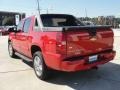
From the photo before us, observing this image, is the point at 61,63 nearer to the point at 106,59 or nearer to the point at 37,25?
the point at 106,59

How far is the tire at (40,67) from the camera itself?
615 cm

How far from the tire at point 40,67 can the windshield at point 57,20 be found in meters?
0.99

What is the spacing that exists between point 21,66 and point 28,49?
4.08 ft

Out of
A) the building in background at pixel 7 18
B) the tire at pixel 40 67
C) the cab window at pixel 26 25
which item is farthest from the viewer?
the building in background at pixel 7 18

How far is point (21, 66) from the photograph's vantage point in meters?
8.26

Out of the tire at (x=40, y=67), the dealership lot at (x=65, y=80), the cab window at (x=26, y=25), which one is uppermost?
the cab window at (x=26, y=25)

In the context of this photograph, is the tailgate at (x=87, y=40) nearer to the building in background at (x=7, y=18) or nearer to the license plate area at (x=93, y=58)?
the license plate area at (x=93, y=58)

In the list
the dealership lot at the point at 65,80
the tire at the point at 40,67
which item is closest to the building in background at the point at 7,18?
the dealership lot at the point at 65,80

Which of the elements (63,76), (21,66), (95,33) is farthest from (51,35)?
(21,66)

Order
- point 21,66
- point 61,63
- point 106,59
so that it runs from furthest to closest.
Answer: point 21,66, point 106,59, point 61,63

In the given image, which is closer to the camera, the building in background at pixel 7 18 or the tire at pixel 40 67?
the tire at pixel 40 67

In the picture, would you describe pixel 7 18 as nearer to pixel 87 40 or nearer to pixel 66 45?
pixel 87 40

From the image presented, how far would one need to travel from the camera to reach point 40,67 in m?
6.39

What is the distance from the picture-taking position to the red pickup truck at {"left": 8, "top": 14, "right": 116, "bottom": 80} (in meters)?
5.32
